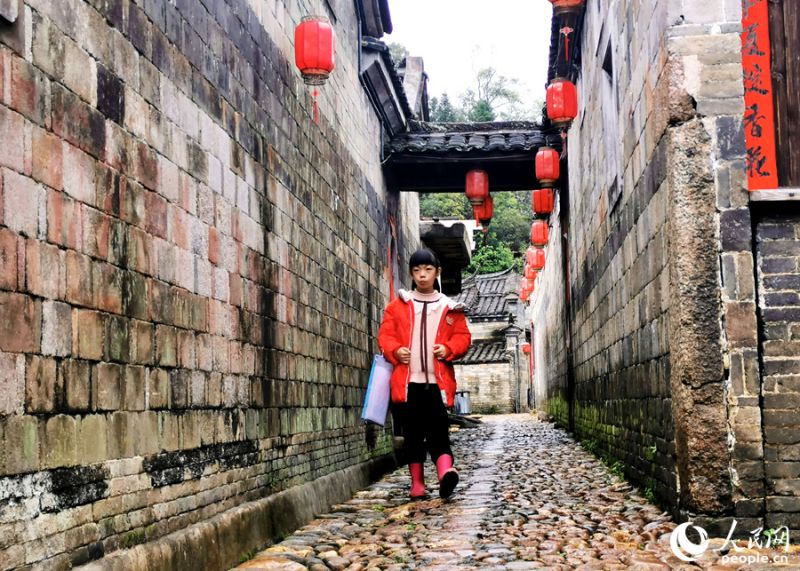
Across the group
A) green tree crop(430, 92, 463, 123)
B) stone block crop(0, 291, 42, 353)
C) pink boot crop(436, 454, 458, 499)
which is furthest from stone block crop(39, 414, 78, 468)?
green tree crop(430, 92, 463, 123)

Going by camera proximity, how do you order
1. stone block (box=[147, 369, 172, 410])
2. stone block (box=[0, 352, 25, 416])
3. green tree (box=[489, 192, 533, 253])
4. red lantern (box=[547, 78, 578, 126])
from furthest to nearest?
1. green tree (box=[489, 192, 533, 253])
2. red lantern (box=[547, 78, 578, 126])
3. stone block (box=[147, 369, 172, 410])
4. stone block (box=[0, 352, 25, 416])

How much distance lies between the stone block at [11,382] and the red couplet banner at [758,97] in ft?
13.9

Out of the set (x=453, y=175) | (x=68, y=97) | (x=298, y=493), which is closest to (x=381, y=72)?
(x=453, y=175)

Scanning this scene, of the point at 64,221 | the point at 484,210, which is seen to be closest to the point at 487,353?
the point at 484,210

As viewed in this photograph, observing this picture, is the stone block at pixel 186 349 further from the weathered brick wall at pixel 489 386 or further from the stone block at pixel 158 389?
the weathered brick wall at pixel 489 386

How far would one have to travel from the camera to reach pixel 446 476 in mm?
8078

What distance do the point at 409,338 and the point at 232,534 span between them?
3.10m

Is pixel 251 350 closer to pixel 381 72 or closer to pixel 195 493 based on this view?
pixel 195 493

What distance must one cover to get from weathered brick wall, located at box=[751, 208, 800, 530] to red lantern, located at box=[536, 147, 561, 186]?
349 inches

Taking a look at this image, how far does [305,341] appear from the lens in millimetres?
8328

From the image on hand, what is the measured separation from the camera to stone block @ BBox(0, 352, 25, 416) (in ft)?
11.2

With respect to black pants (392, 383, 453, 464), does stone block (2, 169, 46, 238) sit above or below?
above

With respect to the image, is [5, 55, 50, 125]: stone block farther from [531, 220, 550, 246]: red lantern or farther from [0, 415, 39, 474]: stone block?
[531, 220, 550, 246]: red lantern

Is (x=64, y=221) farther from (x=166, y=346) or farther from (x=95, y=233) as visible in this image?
(x=166, y=346)
